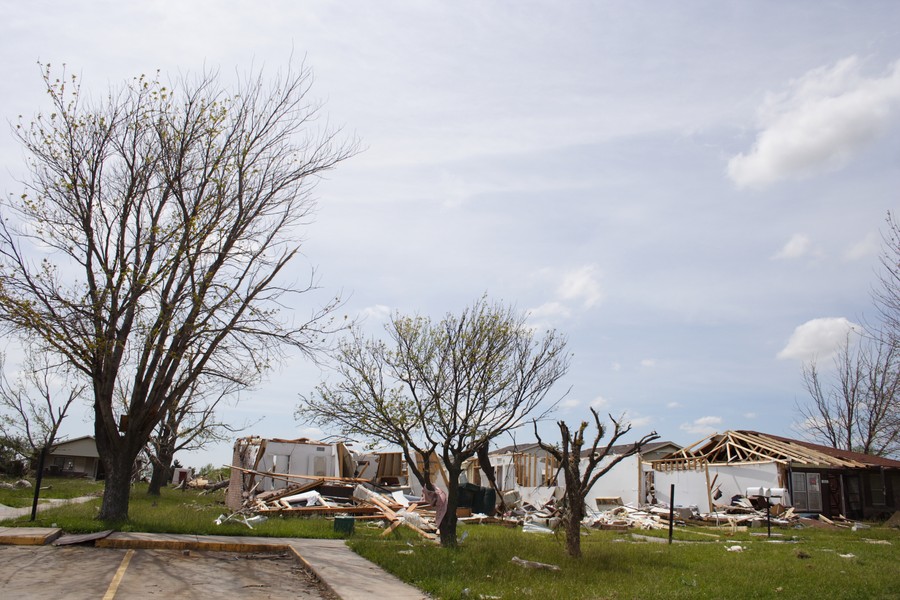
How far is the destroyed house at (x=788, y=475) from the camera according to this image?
2964 cm

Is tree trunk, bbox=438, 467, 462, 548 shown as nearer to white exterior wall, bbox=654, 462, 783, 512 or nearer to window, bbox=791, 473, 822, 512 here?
white exterior wall, bbox=654, 462, 783, 512

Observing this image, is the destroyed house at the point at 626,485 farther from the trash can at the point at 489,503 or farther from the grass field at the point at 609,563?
the grass field at the point at 609,563

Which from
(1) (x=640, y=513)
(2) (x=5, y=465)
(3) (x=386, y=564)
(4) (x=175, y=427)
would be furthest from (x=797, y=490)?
(2) (x=5, y=465)

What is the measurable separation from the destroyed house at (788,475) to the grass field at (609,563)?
10332mm

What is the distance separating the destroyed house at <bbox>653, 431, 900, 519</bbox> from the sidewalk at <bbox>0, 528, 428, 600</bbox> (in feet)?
73.4

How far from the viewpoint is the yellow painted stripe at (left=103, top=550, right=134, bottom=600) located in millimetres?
8461

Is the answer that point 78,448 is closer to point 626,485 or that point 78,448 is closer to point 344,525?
point 626,485

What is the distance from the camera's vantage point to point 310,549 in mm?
13578

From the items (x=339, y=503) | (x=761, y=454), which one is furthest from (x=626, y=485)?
(x=339, y=503)

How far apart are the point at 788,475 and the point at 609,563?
2147 centimetres

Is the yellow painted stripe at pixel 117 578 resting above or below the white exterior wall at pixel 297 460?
below

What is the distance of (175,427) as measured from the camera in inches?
1291

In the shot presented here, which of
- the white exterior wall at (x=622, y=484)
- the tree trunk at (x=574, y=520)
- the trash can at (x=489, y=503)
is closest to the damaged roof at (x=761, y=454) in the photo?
the white exterior wall at (x=622, y=484)

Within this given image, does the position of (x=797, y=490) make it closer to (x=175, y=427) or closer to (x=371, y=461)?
(x=371, y=461)
